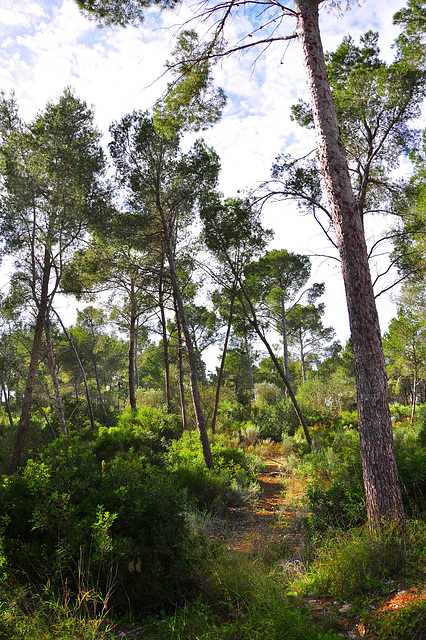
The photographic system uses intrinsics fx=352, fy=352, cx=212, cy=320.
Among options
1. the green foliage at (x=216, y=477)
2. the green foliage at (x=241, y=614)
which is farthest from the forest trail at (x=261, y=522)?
the green foliage at (x=241, y=614)

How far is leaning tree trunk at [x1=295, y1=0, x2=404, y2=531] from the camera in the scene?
4020 millimetres

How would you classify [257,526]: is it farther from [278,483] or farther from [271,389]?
[271,389]

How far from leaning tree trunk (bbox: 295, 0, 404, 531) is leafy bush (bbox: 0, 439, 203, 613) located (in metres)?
2.20

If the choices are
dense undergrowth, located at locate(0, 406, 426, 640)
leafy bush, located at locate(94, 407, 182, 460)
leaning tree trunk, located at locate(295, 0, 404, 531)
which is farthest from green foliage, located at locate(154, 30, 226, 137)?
leafy bush, located at locate(94, 407, 182, 460)

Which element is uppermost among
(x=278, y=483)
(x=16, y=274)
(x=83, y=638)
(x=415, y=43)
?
(x=415, y=43)

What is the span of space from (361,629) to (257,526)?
4.22 metres

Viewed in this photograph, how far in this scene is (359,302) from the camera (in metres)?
4.32

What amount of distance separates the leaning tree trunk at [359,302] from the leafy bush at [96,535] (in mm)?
2201

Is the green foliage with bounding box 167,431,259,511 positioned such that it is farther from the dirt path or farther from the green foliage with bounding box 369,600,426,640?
the green foliage with bounding box 369,600,426,640

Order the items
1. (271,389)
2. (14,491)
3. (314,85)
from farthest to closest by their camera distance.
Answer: (271,389)
(314,85)
(14,491)

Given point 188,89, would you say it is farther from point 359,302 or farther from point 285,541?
point 285,541

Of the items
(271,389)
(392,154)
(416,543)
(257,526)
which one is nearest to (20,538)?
(416,543)

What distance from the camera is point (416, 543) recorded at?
11.6 ft

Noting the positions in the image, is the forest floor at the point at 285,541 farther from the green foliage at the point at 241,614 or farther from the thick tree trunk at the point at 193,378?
the thick tree trunk at the point at 193,378
